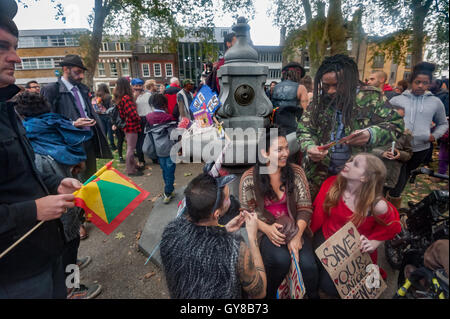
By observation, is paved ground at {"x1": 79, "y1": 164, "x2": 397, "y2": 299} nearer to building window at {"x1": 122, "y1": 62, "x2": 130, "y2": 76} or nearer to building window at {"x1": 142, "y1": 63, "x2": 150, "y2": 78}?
building window at {"x1": 142, "y1": 63, "x2": 150, "y2": 78}

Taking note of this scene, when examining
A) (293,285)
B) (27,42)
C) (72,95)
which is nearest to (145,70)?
(27,42)

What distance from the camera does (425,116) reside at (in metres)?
3.12

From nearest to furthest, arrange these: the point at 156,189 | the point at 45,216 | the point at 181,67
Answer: the point at 45,216 < the point at 156,189 < the point at 181,67

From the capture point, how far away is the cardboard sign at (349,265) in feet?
5.72

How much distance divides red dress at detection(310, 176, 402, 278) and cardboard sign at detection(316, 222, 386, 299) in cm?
15

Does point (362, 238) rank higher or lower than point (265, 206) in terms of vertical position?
lower

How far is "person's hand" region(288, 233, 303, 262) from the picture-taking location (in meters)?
1.98

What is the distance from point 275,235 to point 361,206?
748 mm

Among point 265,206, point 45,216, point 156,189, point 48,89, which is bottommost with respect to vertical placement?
point 156,189

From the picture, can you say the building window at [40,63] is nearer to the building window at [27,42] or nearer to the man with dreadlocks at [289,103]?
the building window at [27,42]

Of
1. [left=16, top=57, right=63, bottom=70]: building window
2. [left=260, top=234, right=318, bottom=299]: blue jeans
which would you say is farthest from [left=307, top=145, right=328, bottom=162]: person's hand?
[left=16, top=57, right=63, bottom=70]: building window

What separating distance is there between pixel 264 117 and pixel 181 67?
48913mm
